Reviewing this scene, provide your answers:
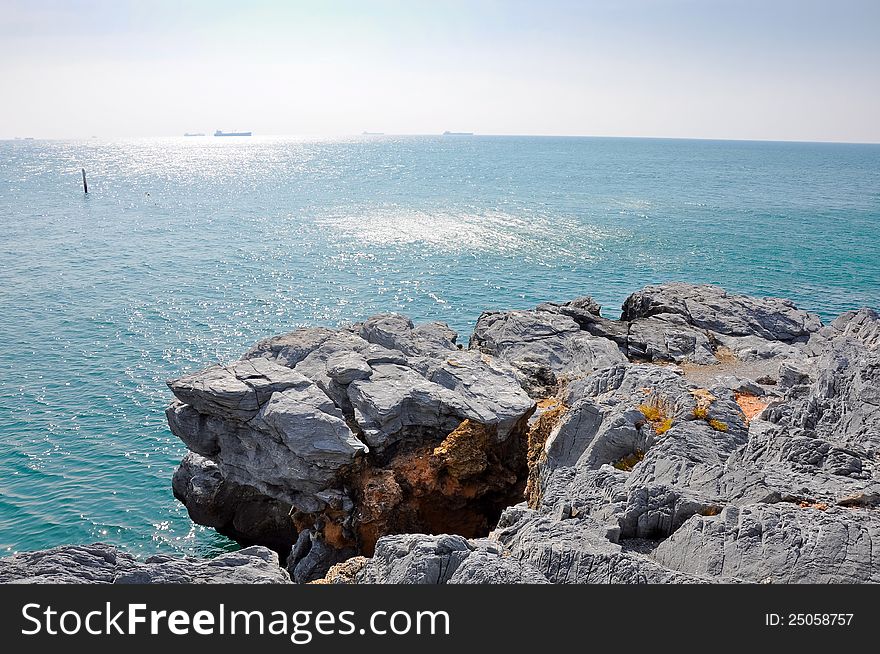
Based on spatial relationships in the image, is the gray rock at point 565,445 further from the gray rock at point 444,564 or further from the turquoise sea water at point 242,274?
the turquoise sea water at point 242,274

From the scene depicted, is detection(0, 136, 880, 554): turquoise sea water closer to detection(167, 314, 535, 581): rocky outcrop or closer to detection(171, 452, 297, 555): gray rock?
detection(171, 452, 297, 555): gray rock

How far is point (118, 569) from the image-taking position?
46.8 ft

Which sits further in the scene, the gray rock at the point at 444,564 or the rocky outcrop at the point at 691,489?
the gray rock at the point at 444,564

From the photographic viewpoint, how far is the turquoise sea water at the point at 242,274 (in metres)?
35.5

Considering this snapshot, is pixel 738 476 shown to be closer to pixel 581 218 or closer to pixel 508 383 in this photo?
pixel 508 383

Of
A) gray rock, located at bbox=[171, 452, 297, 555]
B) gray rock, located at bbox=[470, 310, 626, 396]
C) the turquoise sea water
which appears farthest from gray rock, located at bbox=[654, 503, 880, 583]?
the turquoise sea water

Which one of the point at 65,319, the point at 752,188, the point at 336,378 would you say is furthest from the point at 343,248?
the point at 752,188

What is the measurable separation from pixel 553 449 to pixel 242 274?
5828 cm

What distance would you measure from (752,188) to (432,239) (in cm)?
10506

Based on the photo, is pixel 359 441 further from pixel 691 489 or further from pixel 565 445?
pixel 691 489

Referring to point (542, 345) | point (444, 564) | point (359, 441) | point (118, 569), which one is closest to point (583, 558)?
point (444, 564)

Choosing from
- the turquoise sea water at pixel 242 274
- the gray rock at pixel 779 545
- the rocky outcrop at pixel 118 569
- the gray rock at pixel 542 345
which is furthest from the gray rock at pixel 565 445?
the turquoise sea water at pixel 242 274

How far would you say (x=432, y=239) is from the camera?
299 ft

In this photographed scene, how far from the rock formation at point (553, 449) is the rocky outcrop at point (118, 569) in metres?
0.22
